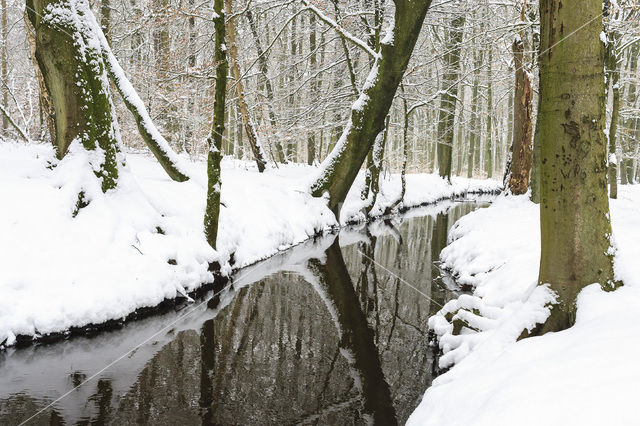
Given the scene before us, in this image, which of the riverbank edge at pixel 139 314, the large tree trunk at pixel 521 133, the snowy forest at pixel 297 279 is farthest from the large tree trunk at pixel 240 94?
the large tree trunk at pixel 521 133

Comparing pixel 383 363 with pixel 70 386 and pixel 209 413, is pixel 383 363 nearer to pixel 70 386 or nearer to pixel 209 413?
pixel 209 413

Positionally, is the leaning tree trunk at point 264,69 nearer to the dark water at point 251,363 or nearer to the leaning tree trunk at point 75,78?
the leaning tree trunk at point 75,78

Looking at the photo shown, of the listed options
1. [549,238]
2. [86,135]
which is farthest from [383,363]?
[86,135]

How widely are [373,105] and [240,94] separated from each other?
437 cm

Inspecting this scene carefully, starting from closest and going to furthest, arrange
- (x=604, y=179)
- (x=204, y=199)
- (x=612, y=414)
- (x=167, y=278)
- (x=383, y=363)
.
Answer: (x=612, y=414), (x=604, y=179), (x=383, y=363), (x=167, y=278), (x=204, y=199)

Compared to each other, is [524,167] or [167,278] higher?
[524,167]

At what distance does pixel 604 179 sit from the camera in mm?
3076

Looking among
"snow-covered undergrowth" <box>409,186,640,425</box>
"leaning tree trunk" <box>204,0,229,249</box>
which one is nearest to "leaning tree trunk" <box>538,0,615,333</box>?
"snow-covered undergrowth" <box>409,186,640,425</box>

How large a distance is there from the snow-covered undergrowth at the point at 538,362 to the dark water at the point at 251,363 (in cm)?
68

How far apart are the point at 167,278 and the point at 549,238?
5074 mm

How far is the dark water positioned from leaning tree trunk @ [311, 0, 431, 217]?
4825mm

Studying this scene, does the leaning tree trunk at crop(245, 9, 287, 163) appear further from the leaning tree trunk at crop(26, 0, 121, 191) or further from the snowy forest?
the leaning tree trunk at crop(26, 0, 121, 191)

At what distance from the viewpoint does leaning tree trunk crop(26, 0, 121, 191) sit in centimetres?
639

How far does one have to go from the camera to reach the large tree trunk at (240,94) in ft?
39.6
